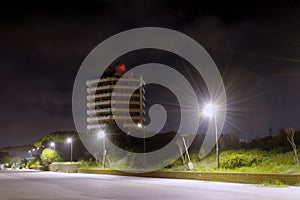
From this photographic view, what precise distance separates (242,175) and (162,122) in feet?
120

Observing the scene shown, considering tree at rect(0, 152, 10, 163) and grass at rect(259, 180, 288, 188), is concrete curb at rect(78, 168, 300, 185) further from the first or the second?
tree at rect(0, 152, 10, 163)

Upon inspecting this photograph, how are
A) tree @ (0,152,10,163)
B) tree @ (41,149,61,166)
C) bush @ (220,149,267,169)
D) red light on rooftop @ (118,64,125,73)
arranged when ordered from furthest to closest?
tree @ (0,152,10,163)
red light on rooftop @ (118,64,125,73)
tree @ (41,149,61,166)
bush @ (220,149,267,169)

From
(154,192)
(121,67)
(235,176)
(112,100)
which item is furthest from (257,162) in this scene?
(121,67)

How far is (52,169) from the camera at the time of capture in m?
55.2

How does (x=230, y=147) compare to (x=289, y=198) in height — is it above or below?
above

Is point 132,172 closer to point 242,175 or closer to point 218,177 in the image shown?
point 218,177

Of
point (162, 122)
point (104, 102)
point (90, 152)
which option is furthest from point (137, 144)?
point (104, 102)

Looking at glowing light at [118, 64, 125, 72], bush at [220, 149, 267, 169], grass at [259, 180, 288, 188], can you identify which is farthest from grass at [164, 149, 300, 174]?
glowing light at [118, 64, 125, 72]

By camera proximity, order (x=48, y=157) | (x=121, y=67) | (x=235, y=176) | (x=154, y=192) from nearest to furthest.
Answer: (x=154, y=192) → (x=235, y=176) → (x=48, y=157) → (x=121, y=67)

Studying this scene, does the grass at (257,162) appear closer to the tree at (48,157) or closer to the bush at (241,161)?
the bush at (241,161)

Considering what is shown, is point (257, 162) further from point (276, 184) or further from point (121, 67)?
point (121, 67)

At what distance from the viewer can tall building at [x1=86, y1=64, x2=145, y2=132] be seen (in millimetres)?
113750

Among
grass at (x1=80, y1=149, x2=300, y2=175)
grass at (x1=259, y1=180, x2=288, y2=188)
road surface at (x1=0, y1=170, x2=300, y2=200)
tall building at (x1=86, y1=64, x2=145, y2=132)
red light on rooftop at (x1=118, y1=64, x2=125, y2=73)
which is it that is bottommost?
road surface at (x1=0, y1=170, x2=300, y2=200)

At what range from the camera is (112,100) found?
375 ft
